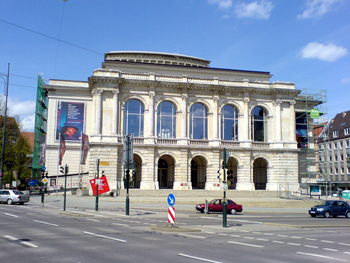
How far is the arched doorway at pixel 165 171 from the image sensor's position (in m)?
54.8

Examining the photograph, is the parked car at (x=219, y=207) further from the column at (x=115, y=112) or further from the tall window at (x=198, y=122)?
the column at (x=115, y=112)

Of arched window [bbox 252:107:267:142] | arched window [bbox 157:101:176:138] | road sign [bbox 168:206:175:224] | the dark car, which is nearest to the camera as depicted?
road sign [bbox 168:206:175:224]

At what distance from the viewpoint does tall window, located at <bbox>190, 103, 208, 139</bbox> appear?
2112 inches

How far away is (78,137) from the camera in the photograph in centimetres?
5216

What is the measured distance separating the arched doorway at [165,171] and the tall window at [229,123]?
345 inches

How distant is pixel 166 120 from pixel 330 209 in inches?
1094

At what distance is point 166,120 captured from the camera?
2084 inches

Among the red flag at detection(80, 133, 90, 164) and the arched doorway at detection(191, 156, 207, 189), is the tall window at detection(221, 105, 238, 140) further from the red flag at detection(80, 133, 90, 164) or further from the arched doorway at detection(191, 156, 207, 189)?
the red flag at detection(80, 133, 90, 164)

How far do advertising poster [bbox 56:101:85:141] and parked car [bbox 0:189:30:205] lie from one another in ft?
52.9

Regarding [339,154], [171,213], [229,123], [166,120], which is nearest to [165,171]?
[166,120]

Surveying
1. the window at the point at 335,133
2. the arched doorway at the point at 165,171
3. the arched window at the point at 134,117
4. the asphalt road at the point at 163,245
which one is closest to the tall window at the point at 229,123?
the arched doorway at the point at 165,171

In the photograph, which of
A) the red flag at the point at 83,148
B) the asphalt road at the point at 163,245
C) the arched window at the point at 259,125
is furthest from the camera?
the arched window at the point at 259,125

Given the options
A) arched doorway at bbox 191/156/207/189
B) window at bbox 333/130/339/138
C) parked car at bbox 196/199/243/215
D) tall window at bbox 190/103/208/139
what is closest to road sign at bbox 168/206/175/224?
parked car at bbox 196/199/243/215

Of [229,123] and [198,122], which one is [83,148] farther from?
[229,123]
